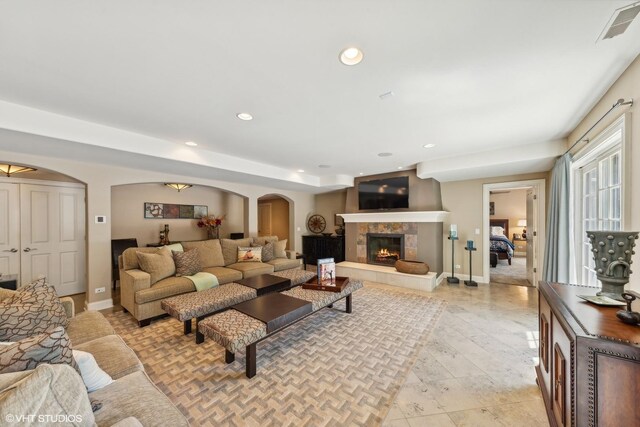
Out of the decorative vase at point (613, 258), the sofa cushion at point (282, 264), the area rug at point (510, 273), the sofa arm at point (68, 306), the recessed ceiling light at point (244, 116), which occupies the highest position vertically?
the recessed ceiling light at point (244, 116)

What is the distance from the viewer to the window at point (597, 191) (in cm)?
209

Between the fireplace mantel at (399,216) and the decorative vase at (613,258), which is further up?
the fireplace mantel at (399,216)

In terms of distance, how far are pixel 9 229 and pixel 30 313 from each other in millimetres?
3662

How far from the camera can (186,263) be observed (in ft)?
11.7

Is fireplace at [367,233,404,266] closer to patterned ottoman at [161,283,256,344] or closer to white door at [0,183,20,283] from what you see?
patterned ottoman at [161,283,256,344]

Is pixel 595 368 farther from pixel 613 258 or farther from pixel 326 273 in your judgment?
pixel 326 273

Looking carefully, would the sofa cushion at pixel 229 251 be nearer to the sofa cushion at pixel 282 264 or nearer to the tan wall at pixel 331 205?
the sofa cushion at pixel 282 264

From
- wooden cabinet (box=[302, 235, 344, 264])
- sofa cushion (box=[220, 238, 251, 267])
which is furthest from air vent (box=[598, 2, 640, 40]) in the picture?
wooden cabinet (box=[302, 235, 344, 264])

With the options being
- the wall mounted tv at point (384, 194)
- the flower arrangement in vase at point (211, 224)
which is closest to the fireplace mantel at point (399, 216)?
the wall mounted tv at point (384, 194)

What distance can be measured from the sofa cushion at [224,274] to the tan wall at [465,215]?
431 centimetres

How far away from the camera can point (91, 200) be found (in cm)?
351

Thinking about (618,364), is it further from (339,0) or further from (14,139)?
(14,139)

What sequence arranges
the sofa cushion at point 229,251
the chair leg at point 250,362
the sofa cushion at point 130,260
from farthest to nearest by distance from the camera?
the sofa cushion at point 229,251 → the sofa cushion at point 130,260 → the chair leg at point 250,362

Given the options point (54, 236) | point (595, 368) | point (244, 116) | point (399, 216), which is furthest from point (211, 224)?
point (595, 368)
